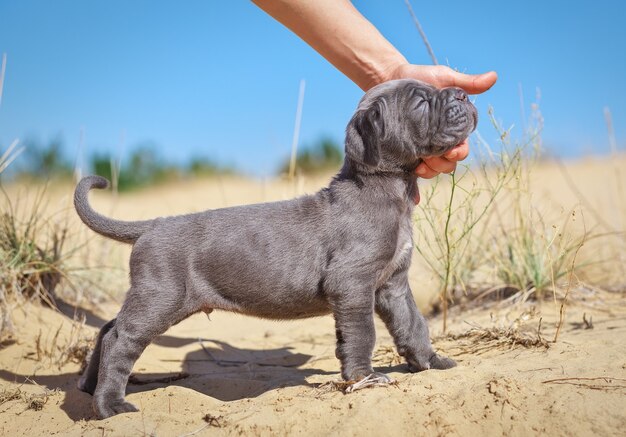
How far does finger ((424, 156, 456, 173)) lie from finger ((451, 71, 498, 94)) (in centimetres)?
57

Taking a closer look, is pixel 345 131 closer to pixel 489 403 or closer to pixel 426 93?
pixel 426 93

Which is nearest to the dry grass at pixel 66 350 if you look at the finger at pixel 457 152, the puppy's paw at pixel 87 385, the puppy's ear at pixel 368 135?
the puppy's paw at pixel 87 385

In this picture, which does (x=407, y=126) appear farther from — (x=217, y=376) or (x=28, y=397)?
(x=28, y=397)

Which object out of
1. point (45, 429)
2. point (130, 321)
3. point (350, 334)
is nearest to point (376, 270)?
point (350, 334)

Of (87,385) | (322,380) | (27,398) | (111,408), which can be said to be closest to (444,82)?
(322,380)

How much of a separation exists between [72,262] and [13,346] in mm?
1411

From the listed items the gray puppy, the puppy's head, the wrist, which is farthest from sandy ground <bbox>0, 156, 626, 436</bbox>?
the wrist

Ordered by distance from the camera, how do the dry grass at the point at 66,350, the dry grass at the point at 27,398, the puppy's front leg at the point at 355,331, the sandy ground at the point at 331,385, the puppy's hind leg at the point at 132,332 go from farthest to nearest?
the dry grass at the point at 66,350 → the dry grass at the point at 27,398 → the puppy's hind leg at the point at 132,332 → the puppy's front leg at the point at 355,331 → the sandy ground at the point at 331,385

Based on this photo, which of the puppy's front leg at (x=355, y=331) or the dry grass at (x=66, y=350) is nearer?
the puppy's front leg at (x=355, y=331)

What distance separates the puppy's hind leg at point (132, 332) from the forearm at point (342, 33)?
7.03 ft

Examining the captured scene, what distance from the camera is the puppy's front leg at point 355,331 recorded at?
384cm

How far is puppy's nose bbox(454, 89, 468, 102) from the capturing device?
13.4 ft

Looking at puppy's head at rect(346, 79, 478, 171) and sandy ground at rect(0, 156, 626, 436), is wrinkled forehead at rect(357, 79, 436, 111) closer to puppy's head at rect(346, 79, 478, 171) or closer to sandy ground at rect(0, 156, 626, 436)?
puppy's head at rect(346, 79, 478, 171)

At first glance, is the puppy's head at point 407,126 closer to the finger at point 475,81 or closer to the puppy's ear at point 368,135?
the puppy's ear at point 368,135
